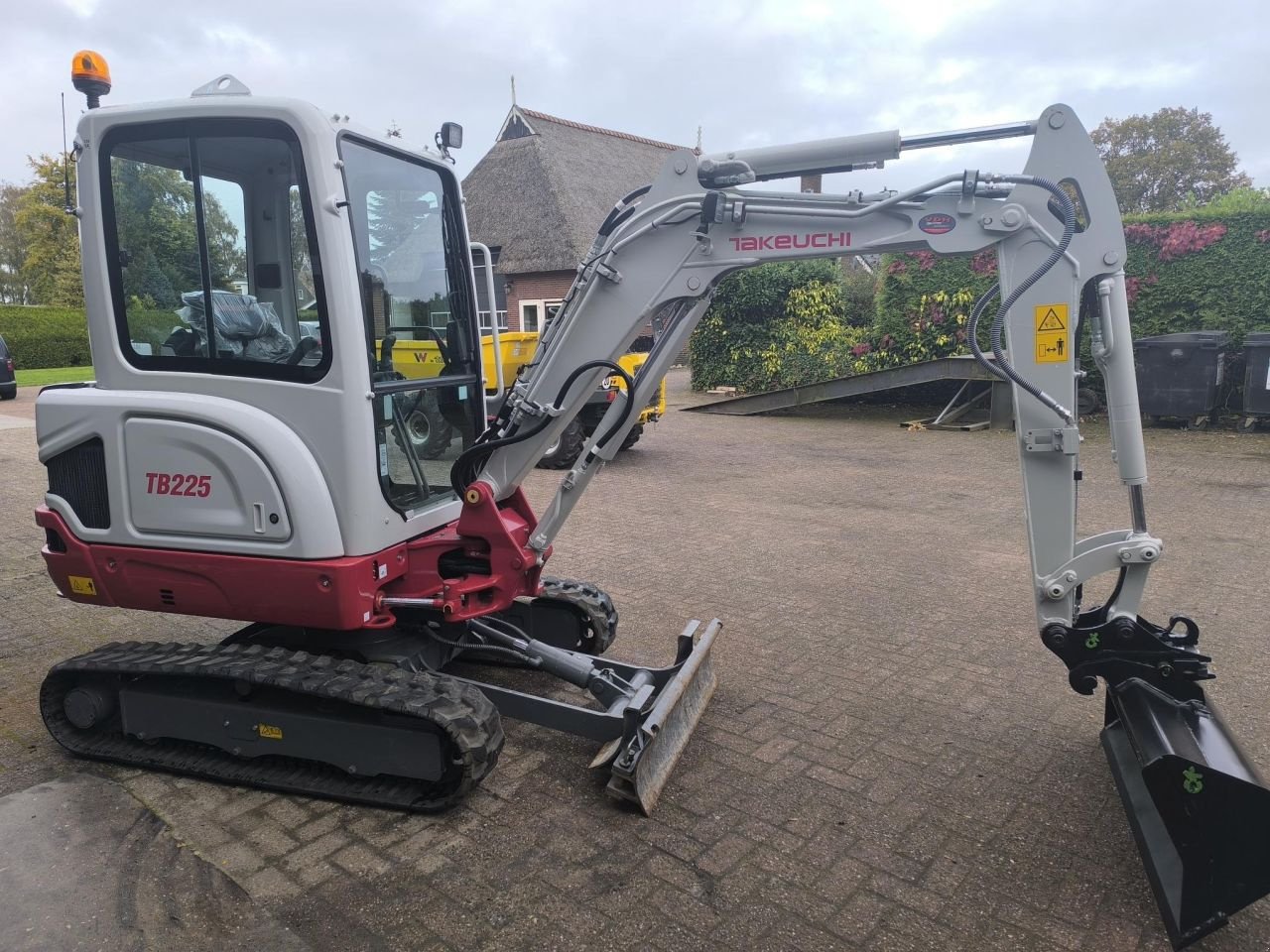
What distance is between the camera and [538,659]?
420 centimetres

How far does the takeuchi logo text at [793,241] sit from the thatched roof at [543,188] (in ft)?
75.7

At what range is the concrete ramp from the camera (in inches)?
561

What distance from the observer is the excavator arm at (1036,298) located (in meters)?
3.26

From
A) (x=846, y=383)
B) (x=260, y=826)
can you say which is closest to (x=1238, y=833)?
(x=260, y=826)

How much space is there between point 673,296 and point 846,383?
12.4 meters

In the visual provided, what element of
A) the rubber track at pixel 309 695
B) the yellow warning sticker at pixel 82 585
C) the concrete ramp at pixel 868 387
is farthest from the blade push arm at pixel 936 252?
the concrete ramp at pixel 868 387

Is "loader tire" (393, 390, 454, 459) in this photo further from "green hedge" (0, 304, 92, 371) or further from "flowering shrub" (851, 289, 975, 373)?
"green hedge" (0, 304, 92, 371)

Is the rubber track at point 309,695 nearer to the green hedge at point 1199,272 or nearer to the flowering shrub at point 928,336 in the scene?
the green hedge at point 1199,272

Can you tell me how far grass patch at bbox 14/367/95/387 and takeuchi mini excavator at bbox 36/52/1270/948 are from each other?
22582 millimetres

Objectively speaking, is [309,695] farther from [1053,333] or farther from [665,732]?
[1053,333]

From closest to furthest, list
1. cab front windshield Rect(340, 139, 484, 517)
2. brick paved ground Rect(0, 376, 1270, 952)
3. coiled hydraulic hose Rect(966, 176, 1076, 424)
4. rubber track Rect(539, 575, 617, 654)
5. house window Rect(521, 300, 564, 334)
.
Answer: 1. brick paved ground Rect(0, 376, 1270, 952)
2. coiled hydraulic hose Rect(966, 176, 1076, 424)
3. cab front windshield Rect(340, 139, 484, 517)
4. rubber track Rect(539, 575, 617, 654)
5. house window Rect(521, 300, 564, 334)

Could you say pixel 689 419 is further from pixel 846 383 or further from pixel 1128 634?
pixel 1128 634

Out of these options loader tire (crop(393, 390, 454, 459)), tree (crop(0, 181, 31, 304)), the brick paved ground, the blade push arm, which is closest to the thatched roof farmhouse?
the brick paved ground

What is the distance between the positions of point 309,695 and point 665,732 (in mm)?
1495
